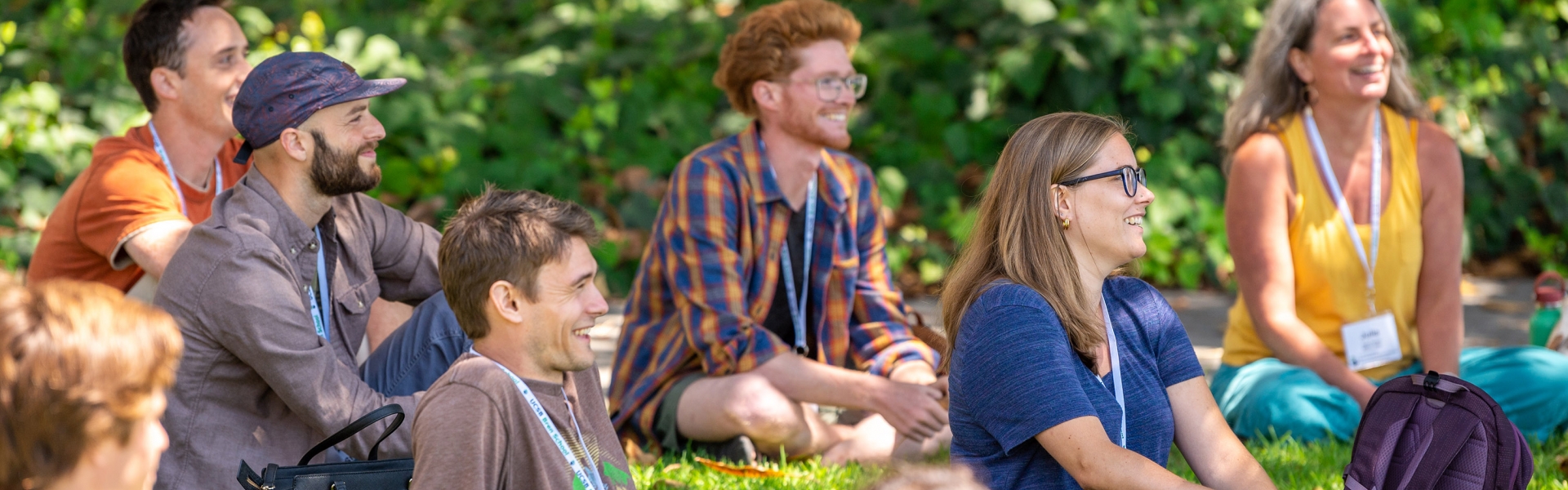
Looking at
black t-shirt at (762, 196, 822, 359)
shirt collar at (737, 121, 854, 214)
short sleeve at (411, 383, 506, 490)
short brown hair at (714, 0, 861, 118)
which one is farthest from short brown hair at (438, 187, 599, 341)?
short brown hair at (714, 0, 861, 118)

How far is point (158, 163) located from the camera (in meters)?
3.80

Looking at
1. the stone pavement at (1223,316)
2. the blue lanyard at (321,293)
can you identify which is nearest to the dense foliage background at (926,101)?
the stone pavement at (1223,316)

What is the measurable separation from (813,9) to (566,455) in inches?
82.1

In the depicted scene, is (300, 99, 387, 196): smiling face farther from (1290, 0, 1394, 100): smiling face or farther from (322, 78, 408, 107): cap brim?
(1290, 0, 1394, 100): smiling face

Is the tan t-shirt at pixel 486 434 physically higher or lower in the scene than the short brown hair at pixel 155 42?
lower

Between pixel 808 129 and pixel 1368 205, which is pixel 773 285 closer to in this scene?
pixel 808 129

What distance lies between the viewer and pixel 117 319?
4.99ft

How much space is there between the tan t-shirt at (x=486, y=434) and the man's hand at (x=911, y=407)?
123cm

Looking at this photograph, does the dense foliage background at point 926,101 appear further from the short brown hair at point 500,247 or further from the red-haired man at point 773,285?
the short brown hair at point 500,247

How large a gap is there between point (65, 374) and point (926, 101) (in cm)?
657

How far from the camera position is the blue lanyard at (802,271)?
416 centimetres

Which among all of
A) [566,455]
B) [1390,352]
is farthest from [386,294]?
[1390,352]

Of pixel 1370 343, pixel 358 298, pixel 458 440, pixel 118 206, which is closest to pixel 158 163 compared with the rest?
pixel 118 206

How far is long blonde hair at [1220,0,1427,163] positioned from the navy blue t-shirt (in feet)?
5.95
